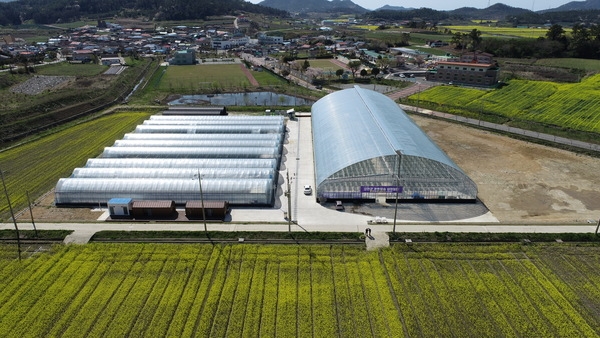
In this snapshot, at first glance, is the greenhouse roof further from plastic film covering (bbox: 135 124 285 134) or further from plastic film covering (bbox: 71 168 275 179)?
plastic film covering (bbox: 71 168 275 179)

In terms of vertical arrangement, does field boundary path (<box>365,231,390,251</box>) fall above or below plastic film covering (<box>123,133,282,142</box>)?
below

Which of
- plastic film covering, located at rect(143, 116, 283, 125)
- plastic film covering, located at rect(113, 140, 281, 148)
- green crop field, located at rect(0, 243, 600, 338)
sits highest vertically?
plastic film covering, located at rect(143, 116, 283, 125)

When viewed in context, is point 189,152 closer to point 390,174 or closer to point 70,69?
point 390,174

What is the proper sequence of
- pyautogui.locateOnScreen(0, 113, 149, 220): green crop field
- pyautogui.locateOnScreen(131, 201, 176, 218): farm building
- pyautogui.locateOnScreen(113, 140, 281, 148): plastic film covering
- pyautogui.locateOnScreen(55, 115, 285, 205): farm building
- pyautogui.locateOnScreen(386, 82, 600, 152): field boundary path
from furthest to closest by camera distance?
pyautogui.locateOnScreen(386, 82, 600, 152): field boundary path < pyautogui.locateOnScreen(113, 140, 281, 148): plastic film covering < pyautogui.locateOnScreen(0, 113, 149, 220): green crop field < pyautogui.locateOnScreen(55, 115, 285, 205): farm building < pyautogui.locateOnScreen(131, 201, 176, 218): farm building

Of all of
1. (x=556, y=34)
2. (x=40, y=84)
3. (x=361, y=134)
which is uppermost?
(x=556, y=34)

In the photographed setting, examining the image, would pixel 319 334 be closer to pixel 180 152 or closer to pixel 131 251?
pixel 131 251

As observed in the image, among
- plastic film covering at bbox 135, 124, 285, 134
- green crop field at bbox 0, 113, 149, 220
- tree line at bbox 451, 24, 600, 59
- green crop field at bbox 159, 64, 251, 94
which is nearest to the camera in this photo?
green crop field at bbox 0, 113, 149, 220

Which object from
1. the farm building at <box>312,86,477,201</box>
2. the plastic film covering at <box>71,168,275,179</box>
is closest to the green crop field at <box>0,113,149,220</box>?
the plastic film covering at <box>71,168,275,179</box>

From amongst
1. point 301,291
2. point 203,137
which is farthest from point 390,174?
point 203,137
